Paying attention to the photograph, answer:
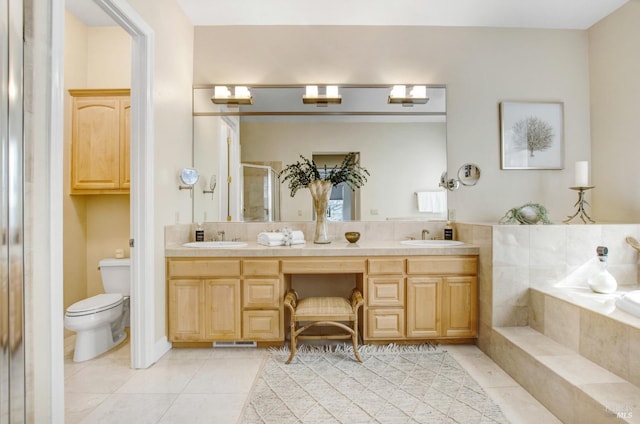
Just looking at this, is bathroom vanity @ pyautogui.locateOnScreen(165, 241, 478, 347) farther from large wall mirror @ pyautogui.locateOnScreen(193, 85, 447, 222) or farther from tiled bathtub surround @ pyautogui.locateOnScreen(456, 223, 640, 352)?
large wall mirror @ pyautogui.locateOnScreen(193, 85, 447, 222)

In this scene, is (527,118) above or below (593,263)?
above

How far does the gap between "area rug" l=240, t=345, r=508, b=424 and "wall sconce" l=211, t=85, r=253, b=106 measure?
88.9 inches

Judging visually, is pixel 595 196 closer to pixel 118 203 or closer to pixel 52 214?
pixel 52 214

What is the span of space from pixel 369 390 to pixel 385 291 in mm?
731

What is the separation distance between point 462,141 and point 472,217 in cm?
74

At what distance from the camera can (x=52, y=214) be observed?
1.37 m

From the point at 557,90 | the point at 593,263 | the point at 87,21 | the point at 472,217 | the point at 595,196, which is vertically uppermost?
the point at 87,21

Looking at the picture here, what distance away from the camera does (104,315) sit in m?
2.36

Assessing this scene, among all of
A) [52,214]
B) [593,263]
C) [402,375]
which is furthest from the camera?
[593,263]

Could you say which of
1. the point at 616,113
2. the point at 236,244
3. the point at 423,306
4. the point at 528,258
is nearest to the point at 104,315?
the point at 236,244

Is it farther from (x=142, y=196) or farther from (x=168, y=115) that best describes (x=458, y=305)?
(x=168, y=115)

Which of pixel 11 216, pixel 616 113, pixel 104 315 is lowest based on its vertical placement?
pixel 104 315

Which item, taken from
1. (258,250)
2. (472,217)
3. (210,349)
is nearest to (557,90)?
(472,217)

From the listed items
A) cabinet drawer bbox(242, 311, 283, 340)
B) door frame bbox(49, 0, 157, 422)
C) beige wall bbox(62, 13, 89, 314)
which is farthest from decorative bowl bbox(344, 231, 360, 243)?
beige wall bbox(62, 13, 89, 314)
